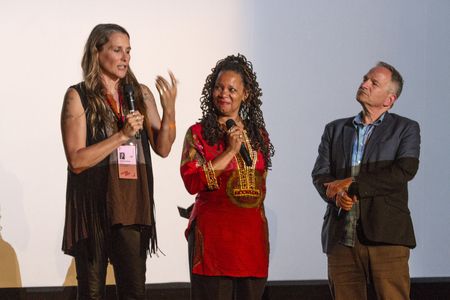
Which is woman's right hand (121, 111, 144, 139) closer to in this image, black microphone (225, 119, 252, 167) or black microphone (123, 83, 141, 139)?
black microphone (123, 83, 141, 139)

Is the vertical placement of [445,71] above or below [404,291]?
above

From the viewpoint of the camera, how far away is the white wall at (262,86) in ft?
14.2

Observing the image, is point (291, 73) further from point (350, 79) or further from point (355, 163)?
point (355, 163)

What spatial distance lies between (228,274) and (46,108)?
71.5 inches

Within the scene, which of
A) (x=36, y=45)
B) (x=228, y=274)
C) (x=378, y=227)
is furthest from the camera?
(x=36, y=45)

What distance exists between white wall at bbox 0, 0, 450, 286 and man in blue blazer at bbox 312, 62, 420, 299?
0.93 meters

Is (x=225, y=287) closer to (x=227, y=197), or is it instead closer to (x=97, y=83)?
(x=227, y=197)

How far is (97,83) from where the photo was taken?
3.19 m

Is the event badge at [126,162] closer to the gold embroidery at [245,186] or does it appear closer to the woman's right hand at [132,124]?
the woman's right hand at [132,124]

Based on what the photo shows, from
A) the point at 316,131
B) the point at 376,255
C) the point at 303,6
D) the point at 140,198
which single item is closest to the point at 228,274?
the point at 140,198

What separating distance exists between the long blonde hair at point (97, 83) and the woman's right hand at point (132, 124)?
0.50 feet

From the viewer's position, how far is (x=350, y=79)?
461 centimetres

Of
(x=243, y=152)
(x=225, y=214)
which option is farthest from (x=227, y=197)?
(x=243, y=152)

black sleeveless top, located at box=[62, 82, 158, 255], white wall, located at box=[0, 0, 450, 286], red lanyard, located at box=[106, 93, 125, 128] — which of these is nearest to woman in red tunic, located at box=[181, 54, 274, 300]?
black sleeveless top, located at box=[62, 82, 158, 255]
